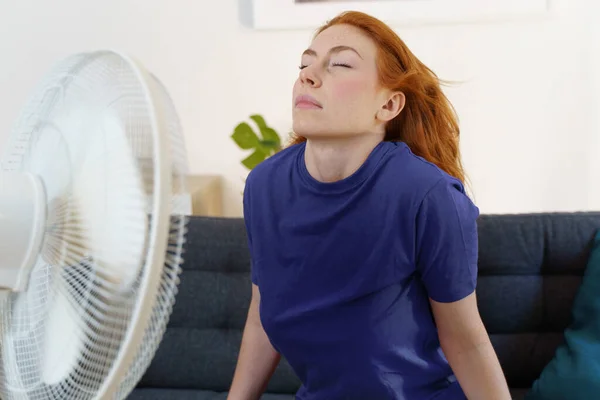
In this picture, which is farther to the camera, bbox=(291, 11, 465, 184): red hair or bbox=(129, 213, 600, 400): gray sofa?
bbox=(129, 213, 600, 400): gray sofa

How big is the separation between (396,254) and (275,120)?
167 centimetres

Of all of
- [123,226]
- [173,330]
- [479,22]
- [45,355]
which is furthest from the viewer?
[479,22]

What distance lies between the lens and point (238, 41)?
2572mm

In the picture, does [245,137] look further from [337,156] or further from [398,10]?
[337,156]

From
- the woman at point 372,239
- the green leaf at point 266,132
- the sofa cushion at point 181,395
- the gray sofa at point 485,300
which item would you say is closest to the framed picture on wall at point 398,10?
the green leaf at point 266,132

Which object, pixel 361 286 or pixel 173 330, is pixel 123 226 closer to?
pixel 361 286

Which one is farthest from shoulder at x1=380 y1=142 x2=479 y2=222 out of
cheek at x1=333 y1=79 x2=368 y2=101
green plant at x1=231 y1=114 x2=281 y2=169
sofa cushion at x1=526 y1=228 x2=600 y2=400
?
green plant at x1=231 y1=114 x2=281 y2=169

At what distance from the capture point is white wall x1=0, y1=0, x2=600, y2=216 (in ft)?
8.30

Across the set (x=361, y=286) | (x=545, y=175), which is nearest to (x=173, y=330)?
(x=361, y=286)

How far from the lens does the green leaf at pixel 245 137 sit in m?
2.31

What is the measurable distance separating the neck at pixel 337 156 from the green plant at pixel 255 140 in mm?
1272

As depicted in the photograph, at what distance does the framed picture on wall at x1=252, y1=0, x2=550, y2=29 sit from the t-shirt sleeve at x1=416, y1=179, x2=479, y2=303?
1.64 meters

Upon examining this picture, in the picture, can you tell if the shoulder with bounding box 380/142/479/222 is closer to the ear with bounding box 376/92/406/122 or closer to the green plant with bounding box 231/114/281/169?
the ear with bounding box 376/92/406/122

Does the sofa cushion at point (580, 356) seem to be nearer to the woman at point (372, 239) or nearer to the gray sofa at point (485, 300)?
the gray sofa at point (485, 300)
